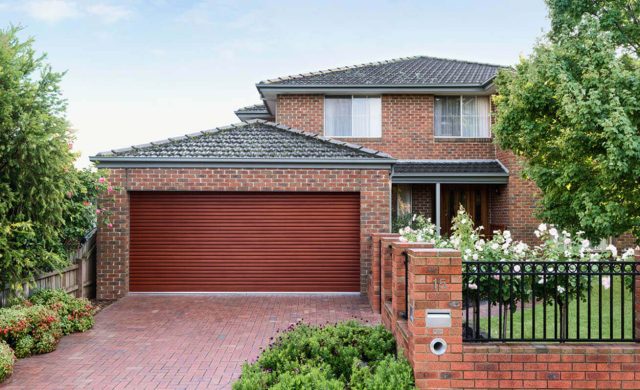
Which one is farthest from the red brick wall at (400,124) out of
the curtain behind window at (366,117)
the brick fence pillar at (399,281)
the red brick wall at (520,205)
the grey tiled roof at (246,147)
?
the brick fence pillar at (399,281)

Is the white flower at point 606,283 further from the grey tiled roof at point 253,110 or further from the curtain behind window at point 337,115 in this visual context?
the grey tiled roof at point 253,110

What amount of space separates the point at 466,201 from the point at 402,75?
5082 mm

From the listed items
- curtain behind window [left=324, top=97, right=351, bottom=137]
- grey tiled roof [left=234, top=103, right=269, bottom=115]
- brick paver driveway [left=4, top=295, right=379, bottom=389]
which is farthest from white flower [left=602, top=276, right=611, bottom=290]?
grey tiled roof [left=234, top=103, right=269, bottom=115]

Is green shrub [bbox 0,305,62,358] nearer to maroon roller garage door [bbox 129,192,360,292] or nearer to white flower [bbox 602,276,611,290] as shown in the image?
maroon roller garage door [bbox 129,192,360,292]

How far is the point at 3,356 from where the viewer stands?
6559 millimetres

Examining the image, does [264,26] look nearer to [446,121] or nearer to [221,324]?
[446,121]

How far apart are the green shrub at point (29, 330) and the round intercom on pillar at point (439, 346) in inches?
229

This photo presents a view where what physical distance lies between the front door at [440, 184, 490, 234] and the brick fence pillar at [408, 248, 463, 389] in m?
13.6

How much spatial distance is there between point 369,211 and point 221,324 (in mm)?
4726

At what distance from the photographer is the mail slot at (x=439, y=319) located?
5.23 meters

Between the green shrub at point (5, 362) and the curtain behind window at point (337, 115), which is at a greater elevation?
the curtain behind window at point (337, 115)

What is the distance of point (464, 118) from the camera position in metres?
18.4

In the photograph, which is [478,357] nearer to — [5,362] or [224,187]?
[5,362]

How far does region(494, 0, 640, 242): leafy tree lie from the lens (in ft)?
32.9
